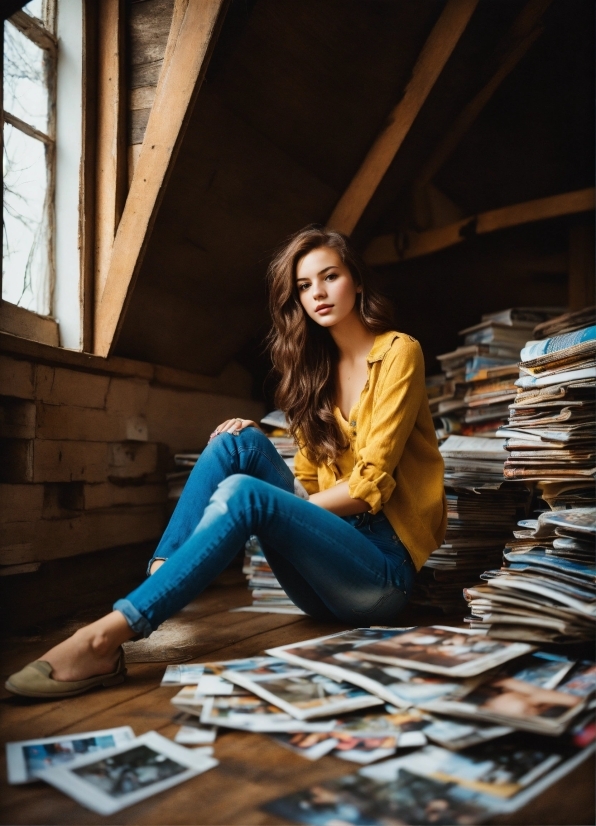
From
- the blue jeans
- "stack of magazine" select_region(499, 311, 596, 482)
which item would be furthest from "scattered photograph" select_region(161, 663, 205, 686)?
"stack of magazine" select_region(499, 311, 596, 482)

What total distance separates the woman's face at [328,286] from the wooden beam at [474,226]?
3.91 ft

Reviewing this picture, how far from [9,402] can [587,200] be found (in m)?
2.33

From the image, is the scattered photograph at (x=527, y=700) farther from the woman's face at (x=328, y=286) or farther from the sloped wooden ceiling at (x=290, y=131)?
the sloped wooden ceiling at (x=290, y=131)

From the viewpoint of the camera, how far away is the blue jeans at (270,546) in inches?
56.5

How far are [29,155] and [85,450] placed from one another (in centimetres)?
102

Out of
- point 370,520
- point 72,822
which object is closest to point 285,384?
point 370,520

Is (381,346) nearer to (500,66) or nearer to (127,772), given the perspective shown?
(127,772)

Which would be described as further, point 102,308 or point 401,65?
point 401,65

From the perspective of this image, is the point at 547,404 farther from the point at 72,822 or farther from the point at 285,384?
the point at 72,822

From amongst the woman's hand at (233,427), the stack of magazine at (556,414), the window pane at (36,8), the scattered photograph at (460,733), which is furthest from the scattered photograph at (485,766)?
the window pane at (36,8)

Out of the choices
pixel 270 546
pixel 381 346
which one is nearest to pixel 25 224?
pixel 381 346

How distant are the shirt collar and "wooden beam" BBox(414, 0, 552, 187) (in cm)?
146

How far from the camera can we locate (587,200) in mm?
2766

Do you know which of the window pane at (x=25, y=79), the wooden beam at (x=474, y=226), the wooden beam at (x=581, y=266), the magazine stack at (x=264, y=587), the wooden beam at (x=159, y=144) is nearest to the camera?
the wooden beam at (x=159, y=144)
